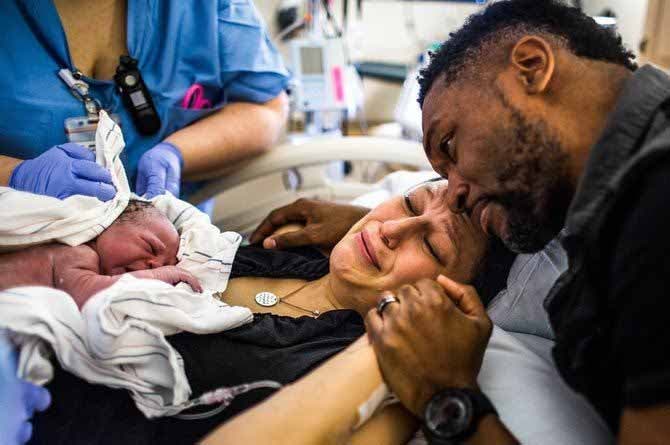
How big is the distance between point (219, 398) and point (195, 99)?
1123mm

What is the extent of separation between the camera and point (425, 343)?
0.98 metres

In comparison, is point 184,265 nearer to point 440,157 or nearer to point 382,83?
point 440,157

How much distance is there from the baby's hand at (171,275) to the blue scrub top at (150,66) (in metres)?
0.53

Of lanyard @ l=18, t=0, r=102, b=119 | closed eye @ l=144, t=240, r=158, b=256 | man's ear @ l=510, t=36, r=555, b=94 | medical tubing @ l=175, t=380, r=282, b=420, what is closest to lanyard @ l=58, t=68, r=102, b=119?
lanyard @ l=18, t=0, r=102, b=119

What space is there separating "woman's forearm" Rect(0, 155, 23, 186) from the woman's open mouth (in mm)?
836

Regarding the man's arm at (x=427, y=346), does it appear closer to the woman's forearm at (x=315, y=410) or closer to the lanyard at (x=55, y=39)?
the woman's forearm at (x=315, y=410)

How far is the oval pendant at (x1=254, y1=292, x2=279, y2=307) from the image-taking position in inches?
53.7

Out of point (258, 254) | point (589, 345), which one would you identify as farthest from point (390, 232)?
point (589, 345)

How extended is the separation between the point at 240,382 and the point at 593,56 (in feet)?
2.93

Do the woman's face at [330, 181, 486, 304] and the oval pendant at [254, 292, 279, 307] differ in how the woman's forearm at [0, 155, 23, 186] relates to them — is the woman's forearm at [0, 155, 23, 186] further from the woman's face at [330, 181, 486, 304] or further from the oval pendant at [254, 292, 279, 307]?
the woman's face at [330, 181, 486, 304]

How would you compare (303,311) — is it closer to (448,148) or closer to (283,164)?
(448,148)

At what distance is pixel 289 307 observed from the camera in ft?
4.53

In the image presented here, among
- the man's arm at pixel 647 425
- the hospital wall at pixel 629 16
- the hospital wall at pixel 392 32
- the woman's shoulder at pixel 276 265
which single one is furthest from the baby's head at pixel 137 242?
the hospital wall at pixel 392 32

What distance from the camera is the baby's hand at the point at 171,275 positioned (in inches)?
46.6
